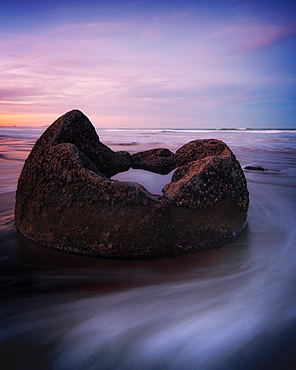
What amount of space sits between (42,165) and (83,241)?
2.65ft

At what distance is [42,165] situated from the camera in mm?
2744

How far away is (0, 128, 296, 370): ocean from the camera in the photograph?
5.56 ft

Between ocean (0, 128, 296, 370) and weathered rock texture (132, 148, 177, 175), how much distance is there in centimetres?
244

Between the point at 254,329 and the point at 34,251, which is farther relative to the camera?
the point at 34,251

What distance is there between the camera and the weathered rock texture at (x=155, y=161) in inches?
205

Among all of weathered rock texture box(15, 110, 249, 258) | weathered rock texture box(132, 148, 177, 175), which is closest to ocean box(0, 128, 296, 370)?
weathered rock texture box(15, 110, 249, 258)

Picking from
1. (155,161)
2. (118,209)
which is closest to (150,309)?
(118,209)

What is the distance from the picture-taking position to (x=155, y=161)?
5.28 metres

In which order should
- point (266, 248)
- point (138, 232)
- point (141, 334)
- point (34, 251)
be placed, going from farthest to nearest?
point (266, 248)
point (34, 251)
point (138, 232)
point (141, 334)

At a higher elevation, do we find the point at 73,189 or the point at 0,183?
the point at 73,189

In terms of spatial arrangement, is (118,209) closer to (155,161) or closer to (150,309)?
(150,309)

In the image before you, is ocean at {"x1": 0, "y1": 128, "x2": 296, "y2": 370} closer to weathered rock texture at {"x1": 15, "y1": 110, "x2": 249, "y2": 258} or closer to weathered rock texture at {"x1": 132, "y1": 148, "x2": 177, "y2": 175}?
weathered rock texture at {"x1": 15, "y1": 110, "x2": 249, "y2": 258}

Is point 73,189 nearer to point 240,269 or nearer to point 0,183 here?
point 240,269

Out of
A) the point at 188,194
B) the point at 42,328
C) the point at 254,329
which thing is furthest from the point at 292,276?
the point at 42,328
